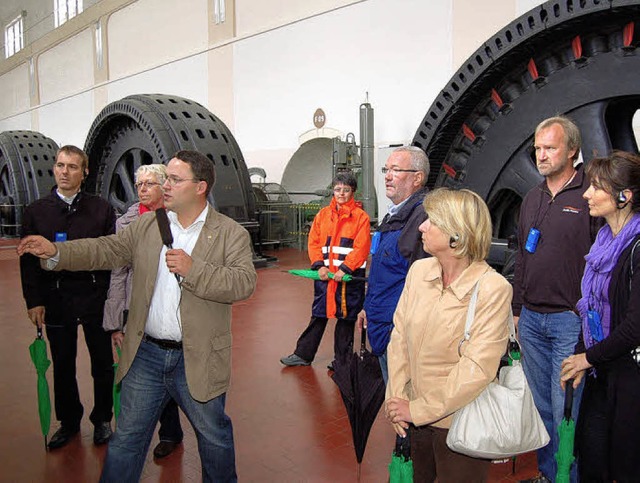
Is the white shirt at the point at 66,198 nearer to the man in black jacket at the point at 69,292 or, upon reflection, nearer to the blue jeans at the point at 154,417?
the man in black jacket at the point at 69,292

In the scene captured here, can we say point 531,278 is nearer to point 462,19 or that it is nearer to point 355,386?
point 355,386

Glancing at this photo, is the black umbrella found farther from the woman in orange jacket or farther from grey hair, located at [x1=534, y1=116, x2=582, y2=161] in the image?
the woman in orange jacket

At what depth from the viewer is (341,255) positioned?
4176mm

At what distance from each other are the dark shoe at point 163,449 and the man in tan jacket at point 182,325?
780 millimetres

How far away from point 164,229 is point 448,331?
1091 mm

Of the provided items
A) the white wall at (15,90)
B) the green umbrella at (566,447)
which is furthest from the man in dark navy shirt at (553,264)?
the white wall at (15,90)

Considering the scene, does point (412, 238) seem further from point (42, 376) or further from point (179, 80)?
point (179, 80)

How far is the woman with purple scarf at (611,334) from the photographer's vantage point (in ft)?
→ 6.42

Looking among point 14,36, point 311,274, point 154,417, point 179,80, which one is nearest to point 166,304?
point 154,417

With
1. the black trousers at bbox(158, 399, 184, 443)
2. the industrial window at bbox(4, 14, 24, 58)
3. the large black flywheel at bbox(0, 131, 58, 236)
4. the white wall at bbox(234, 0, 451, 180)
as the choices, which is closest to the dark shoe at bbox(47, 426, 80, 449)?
the black trousers at bbox(158, 399, 184, 443)

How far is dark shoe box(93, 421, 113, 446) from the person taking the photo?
3.08 metres

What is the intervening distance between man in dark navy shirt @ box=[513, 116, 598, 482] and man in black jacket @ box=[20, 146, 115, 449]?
2050 millimetres

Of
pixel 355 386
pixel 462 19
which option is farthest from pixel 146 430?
pixel 462 19

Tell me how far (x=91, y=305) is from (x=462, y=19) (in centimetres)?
831
